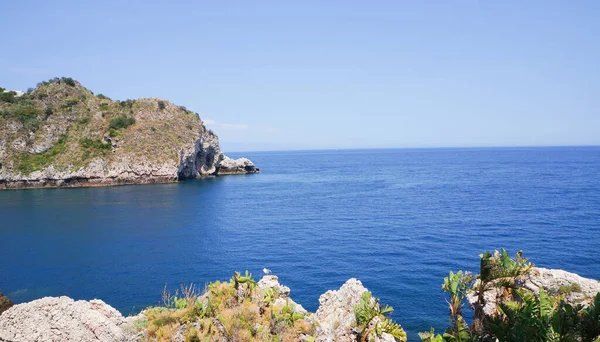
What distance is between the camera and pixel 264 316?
19734 millimetres

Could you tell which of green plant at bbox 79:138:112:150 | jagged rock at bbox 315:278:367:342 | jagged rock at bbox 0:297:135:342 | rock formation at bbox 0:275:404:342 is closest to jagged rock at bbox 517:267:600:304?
rock formation at bbox 0:275:404:342

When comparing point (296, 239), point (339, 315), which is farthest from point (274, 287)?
point (296, 239)

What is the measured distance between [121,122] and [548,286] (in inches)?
4832

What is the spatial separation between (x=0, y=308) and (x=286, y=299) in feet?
47.4

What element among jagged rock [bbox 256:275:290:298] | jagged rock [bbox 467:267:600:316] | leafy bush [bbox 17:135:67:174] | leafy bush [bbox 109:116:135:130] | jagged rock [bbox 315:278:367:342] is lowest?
jagged rock [bbox 315:278:367:342]

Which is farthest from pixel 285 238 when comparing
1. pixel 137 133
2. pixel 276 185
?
pixel 137 133

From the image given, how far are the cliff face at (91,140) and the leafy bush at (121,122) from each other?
0.28 metres

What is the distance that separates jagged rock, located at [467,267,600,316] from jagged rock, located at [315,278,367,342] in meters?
6.35

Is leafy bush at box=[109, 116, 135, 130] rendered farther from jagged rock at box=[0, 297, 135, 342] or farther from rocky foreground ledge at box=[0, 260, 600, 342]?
jagged rock at box=[0, 297, 135, 342]

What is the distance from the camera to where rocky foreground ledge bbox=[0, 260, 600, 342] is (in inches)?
657

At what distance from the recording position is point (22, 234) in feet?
184

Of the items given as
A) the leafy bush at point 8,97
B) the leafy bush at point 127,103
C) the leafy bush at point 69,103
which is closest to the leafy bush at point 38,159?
the leafy bush at point 69,103

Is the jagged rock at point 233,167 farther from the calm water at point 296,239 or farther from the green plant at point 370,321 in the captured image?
the green plant at point 370,321

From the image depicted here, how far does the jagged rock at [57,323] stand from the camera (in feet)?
53.7
